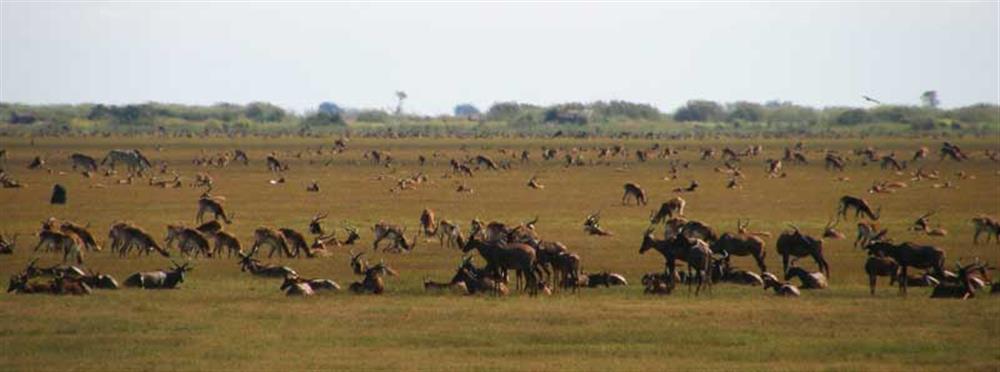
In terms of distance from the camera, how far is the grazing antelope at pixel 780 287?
2512 cm

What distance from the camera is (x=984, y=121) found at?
18250cm

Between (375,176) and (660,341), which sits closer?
(660,341)

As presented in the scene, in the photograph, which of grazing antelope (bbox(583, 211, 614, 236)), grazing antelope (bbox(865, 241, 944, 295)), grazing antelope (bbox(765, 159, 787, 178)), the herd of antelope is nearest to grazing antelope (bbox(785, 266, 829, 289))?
the herd of antelope

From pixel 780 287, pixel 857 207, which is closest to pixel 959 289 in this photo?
pixel 780 287

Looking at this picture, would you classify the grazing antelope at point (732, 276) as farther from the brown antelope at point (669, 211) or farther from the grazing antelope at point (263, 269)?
the brown antelope at point (669, 211)

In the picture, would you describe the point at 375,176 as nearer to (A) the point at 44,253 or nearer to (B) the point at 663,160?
(B) the point at 663,160

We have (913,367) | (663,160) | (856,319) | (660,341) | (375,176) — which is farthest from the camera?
(663,160)

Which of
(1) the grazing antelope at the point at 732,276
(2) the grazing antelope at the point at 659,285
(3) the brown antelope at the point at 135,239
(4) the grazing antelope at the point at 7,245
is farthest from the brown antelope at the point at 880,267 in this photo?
(4) the grazing antelope at the point at 7,245

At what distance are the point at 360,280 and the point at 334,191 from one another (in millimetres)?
27349

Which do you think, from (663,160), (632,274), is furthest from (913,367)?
(663,160)

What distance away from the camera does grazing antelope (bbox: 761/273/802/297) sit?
989 inches

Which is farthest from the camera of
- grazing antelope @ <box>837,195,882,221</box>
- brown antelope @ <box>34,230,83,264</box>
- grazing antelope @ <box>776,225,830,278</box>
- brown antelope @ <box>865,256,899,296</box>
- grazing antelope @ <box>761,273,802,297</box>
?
grazing antelope @ <box>837,195,882,221</box>

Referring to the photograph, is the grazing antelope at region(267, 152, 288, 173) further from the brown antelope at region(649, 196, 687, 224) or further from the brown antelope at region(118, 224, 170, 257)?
the brown antelope at region(118, 224, 170, 257)

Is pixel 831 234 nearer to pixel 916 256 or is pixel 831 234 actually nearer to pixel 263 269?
pixel 916 256
